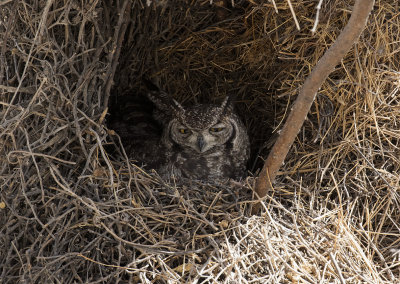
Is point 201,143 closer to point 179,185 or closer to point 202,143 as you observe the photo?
point 202,143

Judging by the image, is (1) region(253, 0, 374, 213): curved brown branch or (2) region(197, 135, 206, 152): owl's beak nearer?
(1) region(253, 0, 374, 213): curved brown branch

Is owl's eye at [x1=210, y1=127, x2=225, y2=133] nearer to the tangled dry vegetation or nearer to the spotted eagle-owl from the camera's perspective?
the spotted eagle-owl

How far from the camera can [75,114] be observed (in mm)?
2559

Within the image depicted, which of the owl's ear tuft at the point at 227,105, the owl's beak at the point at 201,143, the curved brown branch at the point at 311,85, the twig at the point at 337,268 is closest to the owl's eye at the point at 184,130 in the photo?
the owl's beak at the point at 201,143

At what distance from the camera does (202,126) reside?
3.21 m

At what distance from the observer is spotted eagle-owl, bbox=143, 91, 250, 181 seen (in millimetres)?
3234

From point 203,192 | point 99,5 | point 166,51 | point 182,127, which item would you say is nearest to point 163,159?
point 182,127

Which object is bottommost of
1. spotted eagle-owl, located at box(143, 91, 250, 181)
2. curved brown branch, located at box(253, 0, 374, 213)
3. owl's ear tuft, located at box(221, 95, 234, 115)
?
spotted eagle-owl, located at box(143, 91, 250, 181)

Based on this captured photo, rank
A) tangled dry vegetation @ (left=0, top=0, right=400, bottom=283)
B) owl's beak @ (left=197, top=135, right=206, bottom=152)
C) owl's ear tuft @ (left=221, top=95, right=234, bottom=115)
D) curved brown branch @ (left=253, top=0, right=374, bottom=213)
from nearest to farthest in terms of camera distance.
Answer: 1. curved brown branch @ (left=253, top=0, right=374, bottom=213)
2. tangled dry vegetation @ (left=0, top=0, right=400, bottom=283)
3. owl's beak @ (left=197, top=135, right=206, bottom=152)
4. owl's ear tuft @ (left=221, top=95, right=234, bottom=115)

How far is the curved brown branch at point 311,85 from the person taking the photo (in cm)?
205

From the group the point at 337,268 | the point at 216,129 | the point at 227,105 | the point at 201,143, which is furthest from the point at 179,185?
the point at 337,268

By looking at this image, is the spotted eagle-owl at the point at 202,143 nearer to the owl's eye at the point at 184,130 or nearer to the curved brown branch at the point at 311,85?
the owl's eye at the point at 184,130

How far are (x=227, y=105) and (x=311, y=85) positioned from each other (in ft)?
3.63

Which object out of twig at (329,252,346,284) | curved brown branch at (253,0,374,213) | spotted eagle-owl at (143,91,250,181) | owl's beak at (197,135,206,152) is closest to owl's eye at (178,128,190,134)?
spotted eagle-owl at (143,91,250,181)
